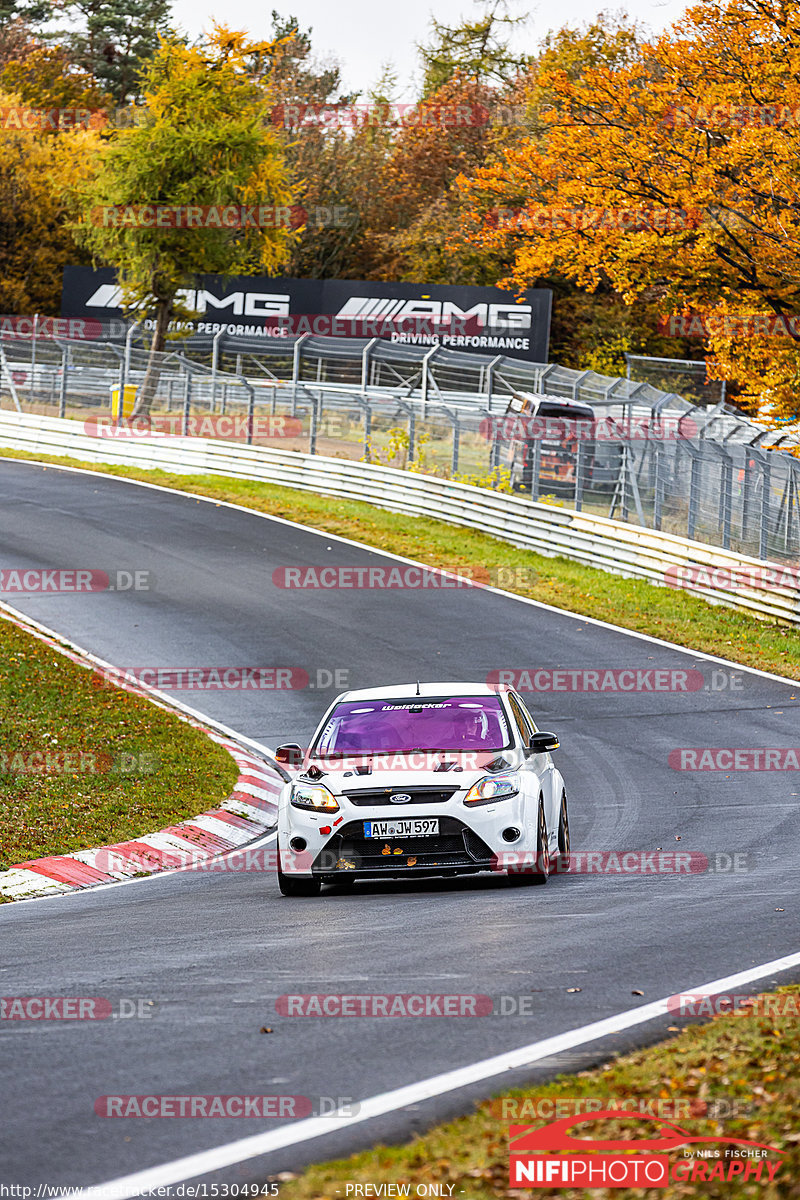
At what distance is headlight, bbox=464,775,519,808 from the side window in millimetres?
864


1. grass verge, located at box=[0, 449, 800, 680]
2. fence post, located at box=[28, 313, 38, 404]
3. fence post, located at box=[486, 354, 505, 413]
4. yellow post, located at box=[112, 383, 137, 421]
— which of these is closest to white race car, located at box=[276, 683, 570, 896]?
grass verge, located at box=[0, 449, 800, 680]

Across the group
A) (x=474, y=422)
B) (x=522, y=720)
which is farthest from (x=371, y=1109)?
(x=474, y=422)

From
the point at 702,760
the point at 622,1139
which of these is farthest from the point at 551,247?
the point at 622,1139

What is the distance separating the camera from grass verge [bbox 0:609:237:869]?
42.2 feet

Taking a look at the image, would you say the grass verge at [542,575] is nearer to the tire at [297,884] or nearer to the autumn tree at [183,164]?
the autumn tree at [183,164]

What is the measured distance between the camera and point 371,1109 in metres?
5.05

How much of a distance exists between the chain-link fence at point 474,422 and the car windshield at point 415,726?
13424 mm

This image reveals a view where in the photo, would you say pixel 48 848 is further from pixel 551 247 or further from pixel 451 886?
pixel 551 247

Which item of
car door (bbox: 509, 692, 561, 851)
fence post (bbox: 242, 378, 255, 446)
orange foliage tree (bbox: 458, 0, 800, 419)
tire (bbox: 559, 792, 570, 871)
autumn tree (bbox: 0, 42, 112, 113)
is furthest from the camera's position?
autumn tree (bbox: 0, 42, 112, 113)

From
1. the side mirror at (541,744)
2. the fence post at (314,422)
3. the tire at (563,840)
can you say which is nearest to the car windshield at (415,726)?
the side mirror at (541,744)

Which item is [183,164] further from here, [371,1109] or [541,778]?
[371,1109]

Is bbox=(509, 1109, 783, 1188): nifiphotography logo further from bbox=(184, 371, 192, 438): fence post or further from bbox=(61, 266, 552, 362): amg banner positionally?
bbox=(61, 266, 552, 362): amg banner

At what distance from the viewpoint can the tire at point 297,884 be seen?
1048cm

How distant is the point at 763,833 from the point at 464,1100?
25.5ft
